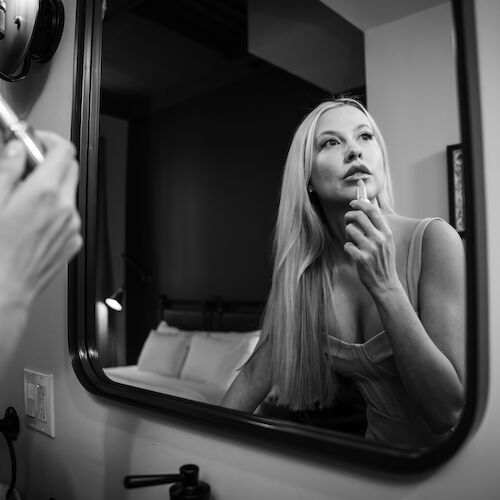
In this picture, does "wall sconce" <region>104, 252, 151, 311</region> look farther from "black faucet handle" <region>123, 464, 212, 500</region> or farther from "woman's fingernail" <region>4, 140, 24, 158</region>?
"woman's fingernail" <region>4, 140, 24, 158</region>

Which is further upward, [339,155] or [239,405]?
[339,155]

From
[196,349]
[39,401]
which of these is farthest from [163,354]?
[39,401]

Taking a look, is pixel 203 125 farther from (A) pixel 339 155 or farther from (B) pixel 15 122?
(B) pixel 15 122

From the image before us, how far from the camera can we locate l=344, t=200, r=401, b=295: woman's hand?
0.54 meters

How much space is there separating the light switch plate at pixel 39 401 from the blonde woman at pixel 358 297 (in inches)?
16.8

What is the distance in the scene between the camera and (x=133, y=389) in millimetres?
739

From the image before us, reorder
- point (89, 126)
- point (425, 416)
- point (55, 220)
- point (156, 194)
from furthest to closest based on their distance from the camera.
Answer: point (156, 194)
point (89, 126)
point (425, 416)
point (55, 220)

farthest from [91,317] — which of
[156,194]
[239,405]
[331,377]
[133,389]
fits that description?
[156,194]

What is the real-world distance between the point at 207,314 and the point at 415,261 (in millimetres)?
1603

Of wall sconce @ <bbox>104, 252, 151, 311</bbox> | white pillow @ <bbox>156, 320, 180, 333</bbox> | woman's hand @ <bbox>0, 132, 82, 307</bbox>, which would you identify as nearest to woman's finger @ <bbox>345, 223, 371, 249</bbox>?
woman's hand @ <bbox>0, 132, 82, 307</bbox>

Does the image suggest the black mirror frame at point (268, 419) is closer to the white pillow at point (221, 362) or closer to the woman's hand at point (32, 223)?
the white pillow at point (221, 362)

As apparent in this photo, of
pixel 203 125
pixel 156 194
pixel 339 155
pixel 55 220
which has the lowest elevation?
pixel 55 220

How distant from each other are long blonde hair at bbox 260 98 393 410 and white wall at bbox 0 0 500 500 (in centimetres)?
11

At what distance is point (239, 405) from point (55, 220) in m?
0.44
